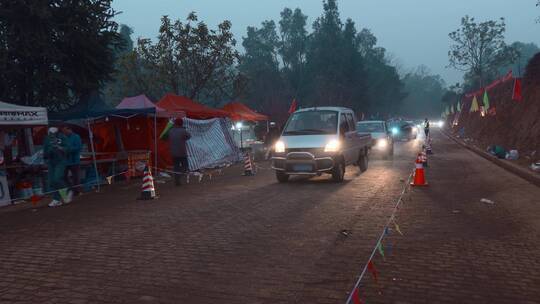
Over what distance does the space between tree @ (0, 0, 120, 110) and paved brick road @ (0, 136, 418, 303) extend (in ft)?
21.5

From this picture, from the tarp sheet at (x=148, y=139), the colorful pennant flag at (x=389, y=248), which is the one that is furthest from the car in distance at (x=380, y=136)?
the colorful pennant flag at (x=389, y=248)

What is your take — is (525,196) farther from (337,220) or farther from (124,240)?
(124,240)

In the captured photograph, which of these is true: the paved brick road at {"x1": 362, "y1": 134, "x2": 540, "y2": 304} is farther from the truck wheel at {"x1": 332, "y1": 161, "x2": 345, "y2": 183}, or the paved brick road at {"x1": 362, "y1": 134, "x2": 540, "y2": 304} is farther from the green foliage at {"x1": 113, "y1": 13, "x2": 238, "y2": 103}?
the green foliage at {"x1": 113, "y1": 13, "x2": 238, "y2": 103}

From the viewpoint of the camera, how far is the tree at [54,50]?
15297 mm

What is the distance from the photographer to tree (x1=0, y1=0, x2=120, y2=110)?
15.3 meters

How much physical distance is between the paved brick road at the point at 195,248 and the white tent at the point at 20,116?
219 centimetres

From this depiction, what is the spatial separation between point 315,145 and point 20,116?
295 inches

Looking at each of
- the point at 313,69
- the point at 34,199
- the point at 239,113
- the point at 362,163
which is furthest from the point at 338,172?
the point at 313,69

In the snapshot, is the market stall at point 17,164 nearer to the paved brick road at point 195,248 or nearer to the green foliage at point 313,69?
the paved brick road at point 195,248

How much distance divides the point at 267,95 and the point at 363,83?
16.6 m

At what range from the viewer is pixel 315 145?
1308 cm

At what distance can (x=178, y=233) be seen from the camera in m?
7.52

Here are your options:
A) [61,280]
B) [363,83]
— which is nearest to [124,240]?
[61,280]

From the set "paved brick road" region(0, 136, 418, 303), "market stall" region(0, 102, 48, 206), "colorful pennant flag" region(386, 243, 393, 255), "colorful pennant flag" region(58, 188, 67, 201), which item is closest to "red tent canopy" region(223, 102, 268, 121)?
"market stall" region(0, 102, 48, 206)
